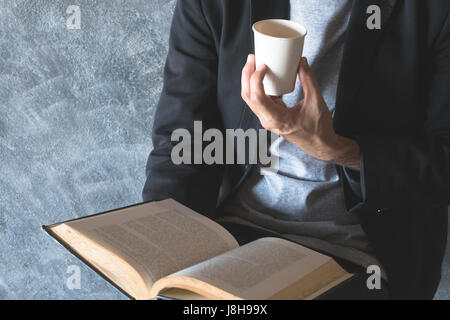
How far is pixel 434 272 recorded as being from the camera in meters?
1.20

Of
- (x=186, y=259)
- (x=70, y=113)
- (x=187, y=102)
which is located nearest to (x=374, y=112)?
(x=187, y=102)

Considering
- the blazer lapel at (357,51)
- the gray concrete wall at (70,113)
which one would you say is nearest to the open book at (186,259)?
the blazer lapel at (357,51)

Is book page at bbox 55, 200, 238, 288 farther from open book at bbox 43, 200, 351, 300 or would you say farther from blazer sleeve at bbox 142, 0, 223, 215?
blazer sleeve at bbox 142, 0, 223, 215

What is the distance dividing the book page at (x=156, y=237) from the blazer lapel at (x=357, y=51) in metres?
0.37

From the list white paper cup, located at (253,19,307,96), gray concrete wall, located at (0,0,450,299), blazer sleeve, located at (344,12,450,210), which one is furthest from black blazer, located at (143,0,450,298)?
gray concrete wall, located at (0,0,450,299)

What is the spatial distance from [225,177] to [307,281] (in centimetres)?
51

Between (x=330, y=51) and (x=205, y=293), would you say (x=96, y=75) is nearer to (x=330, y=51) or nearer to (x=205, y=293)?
(x=330, y=51)

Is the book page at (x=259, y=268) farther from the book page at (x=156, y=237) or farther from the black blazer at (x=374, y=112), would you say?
the black blazer at (x=374, y=112)

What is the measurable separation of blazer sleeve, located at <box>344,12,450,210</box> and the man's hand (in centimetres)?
4

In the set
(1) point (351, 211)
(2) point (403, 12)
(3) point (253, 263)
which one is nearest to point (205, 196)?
(1) point (351, 211)

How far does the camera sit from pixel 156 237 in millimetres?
876

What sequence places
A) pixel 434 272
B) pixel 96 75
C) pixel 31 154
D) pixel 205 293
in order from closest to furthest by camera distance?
pixel 205 293, pixel 434 272, pixel 96 75, pixel 31 154

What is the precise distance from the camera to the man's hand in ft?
2.91

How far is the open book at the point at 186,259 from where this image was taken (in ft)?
2.45
